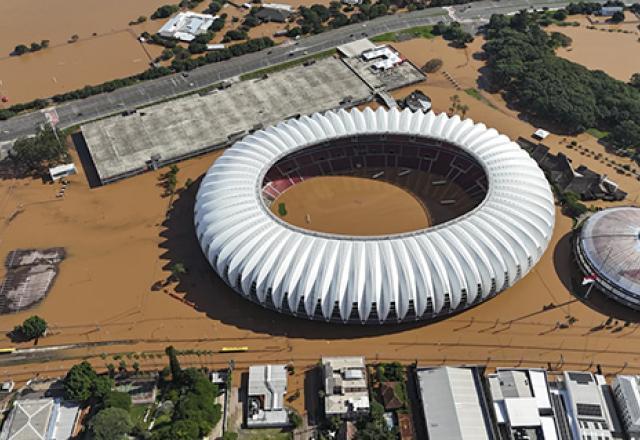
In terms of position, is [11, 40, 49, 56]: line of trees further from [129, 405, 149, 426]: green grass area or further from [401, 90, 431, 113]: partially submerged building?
[129, 405, 149, 426]: green grass area

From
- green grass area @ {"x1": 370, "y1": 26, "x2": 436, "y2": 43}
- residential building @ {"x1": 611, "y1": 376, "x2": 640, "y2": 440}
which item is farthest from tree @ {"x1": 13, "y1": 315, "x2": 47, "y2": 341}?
green grass area @ {"x1": 370, "y1": 26, "x2": 436, "y2": 43}

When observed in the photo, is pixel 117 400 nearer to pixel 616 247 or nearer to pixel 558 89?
pixel 616 247

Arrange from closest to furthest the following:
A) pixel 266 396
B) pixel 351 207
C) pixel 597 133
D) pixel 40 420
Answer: pixel 40 420 → pixel 266 396 → pixel 351 207 → pixel 597 133

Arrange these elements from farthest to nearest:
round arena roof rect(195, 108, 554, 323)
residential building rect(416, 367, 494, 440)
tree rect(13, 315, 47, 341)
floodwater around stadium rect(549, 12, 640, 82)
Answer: floodwater around stadium rect(549, 12, 640, 82)
tree rect(13, 315, 47, 341)
round arena roof rect(195, 108, 554, 323)
residential building rect(416, 367, 494, 440)

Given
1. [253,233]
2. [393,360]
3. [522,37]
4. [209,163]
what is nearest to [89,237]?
[209,163]

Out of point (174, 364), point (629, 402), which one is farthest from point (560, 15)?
point (174, 364)

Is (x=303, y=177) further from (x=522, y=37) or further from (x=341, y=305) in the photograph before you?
(x=522, y=37)
